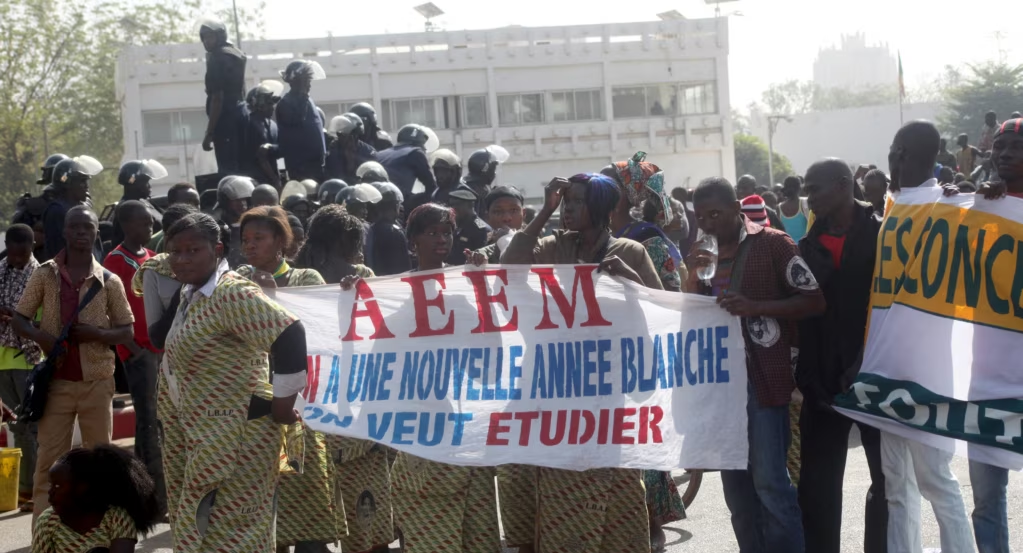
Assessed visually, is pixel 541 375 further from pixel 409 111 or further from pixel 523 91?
pixel 523 91

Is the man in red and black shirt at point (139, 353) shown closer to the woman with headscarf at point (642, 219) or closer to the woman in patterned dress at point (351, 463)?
the woman in patterned dress at point (351, 463)

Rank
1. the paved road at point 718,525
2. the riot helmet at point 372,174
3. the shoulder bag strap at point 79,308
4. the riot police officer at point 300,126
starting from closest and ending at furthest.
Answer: the paved road at point 718,525
the shoulder bag strap at point 79,308
the riot helmet at point 372,174
the riot police officer at point 300,126

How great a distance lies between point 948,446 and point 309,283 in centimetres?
303

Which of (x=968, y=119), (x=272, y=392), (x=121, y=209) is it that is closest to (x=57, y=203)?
(x=121, y=209)

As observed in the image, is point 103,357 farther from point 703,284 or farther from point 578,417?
point 703,284

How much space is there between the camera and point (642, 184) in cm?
689

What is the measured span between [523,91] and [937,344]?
46031 mm

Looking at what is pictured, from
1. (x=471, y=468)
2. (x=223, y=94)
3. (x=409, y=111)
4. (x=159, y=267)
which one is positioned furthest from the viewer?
(x=409, y=111)

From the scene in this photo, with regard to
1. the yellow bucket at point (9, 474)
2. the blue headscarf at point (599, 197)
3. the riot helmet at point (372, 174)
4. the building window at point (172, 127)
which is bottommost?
the yellow bucket at point (9, 474)

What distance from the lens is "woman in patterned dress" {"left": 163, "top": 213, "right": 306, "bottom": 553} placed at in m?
5.00

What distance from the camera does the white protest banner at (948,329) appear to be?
15.9 ft

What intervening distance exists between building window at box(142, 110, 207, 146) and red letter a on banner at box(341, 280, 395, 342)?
42.8 metres

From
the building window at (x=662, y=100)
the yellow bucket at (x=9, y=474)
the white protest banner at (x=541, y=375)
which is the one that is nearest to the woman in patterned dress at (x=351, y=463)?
the white protest banner at (x=541, y=375)

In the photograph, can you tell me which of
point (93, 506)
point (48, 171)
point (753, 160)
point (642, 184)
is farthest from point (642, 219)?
point (753, 160)
